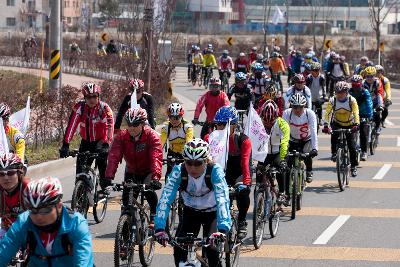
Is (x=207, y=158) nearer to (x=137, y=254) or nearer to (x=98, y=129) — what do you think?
(x=137, y=254)

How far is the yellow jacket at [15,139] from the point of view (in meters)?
11.6

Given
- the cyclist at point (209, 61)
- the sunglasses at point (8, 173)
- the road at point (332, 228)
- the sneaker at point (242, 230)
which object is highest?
the sunglasses at point (8, 173)


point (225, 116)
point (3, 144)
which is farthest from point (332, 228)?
point (3, 144)

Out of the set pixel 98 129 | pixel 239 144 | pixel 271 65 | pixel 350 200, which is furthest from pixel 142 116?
pixel 271 65

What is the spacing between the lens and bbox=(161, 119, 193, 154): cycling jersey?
46.2 ft

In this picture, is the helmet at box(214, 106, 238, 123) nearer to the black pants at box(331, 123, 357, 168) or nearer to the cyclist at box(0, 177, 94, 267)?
the cyclist at box(0, 177, 94, 267)

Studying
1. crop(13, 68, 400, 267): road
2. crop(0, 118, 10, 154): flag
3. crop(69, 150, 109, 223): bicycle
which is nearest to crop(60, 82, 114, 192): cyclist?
crop(69, 150, 109, 223): bicycle

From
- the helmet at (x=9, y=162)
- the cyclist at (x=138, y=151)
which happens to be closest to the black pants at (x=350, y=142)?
the cyclist at (x=138, y=151)

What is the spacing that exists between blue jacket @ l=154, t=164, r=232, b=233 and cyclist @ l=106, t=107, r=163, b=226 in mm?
2180

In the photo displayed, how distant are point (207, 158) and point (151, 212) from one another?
9.97 ft

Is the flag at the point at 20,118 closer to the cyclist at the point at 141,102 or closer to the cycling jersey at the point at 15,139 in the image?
the cycling jersey at the point at 15,139

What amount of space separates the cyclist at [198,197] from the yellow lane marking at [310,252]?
2869mm

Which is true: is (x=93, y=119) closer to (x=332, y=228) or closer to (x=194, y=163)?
(x=332, y=228)

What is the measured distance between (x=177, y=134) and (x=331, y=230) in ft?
8.36
